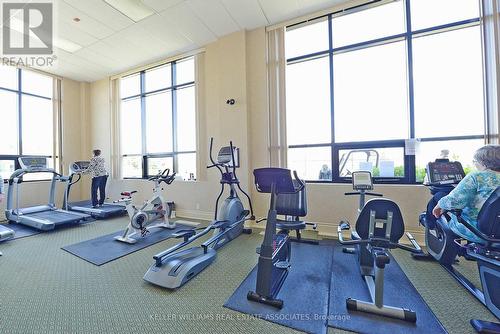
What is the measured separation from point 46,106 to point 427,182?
8775 millimetres

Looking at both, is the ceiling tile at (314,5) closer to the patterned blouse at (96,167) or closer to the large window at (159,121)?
the large window at (159,121)

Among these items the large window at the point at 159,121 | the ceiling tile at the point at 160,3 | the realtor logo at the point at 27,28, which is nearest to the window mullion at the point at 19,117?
the realtor logo at the point at 27,28

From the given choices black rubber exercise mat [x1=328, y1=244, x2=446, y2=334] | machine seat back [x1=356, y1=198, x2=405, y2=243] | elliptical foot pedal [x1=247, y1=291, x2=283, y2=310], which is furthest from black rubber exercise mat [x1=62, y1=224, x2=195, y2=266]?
machine seat back [x1=356, y1=198, x2=405, y2=243]

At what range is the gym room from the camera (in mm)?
1938

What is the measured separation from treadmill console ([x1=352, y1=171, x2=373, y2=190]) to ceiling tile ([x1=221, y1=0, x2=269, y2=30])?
128 inches

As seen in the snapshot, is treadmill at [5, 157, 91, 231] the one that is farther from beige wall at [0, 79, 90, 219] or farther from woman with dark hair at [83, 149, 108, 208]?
beige wall at [0, 79, 90, 219]

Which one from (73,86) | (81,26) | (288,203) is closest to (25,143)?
(73,86)

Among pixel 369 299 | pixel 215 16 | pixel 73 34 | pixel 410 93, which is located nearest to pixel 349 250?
pixel 369 299

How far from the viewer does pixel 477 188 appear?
2016 millimetres

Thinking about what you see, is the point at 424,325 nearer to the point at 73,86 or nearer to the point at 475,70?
the point at 475,70

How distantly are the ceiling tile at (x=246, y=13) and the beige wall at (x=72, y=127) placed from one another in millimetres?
5596

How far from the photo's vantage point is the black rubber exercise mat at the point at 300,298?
1.77 metres

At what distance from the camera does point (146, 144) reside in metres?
6.12

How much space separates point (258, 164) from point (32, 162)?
473 cm
